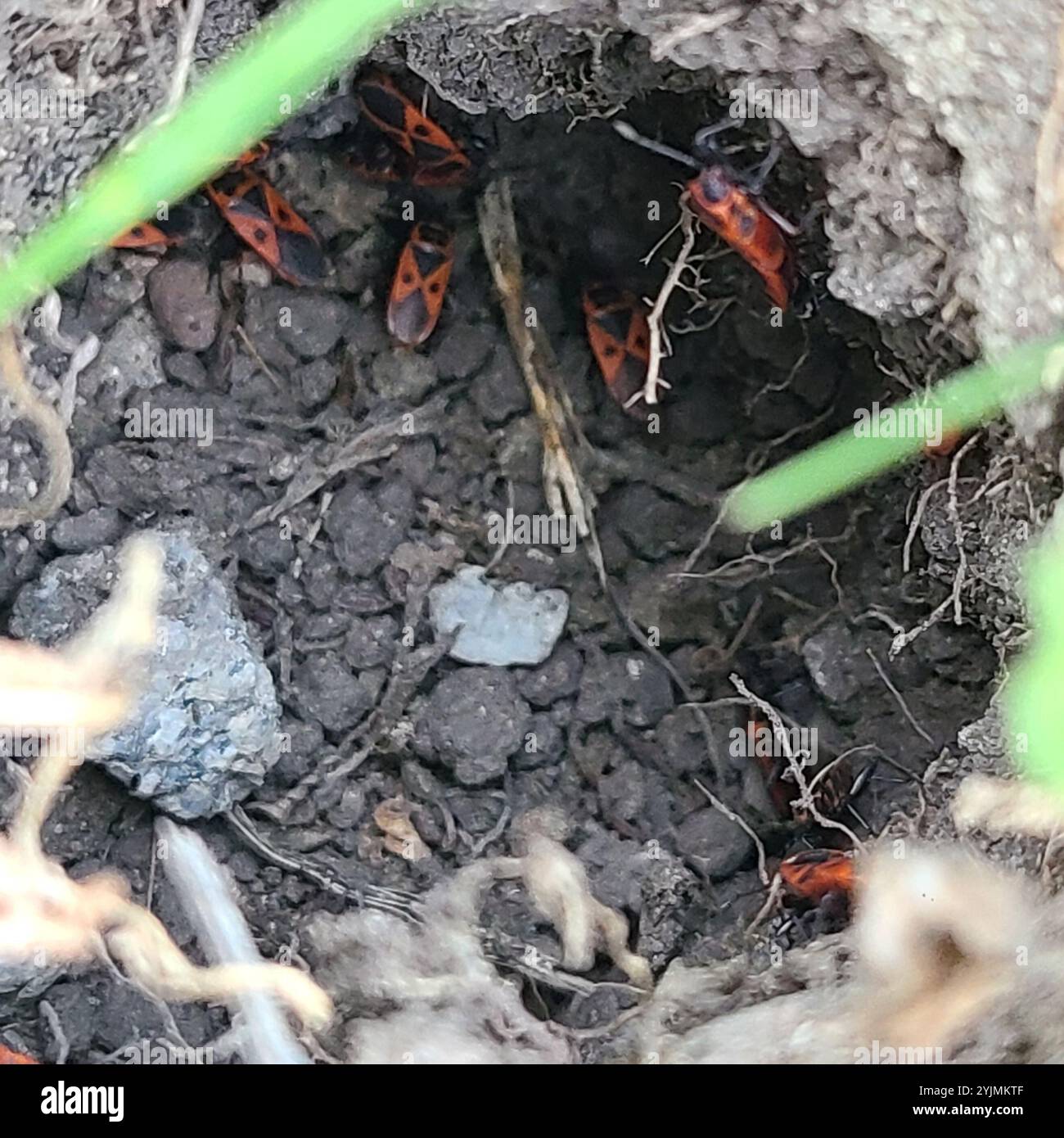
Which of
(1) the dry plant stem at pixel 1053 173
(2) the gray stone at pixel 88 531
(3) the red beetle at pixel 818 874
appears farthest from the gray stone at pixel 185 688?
(1) the dry plant stem at pixel 1053 173

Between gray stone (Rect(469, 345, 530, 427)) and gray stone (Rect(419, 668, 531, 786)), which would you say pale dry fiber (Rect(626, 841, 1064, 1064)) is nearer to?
gray stone (Rect(419, 668, 531, 786))

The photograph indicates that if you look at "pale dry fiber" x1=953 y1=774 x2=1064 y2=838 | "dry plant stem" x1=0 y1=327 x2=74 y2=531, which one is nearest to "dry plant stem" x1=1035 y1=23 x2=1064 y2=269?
"pale dry fiber" x1=953 y1=774 x2=1064 y2=838

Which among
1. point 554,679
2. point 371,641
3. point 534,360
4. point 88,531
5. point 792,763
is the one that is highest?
point 534,360

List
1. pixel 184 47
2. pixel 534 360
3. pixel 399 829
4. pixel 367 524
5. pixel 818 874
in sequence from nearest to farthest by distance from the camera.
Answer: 1. pixel 184 47
2. pixel 818 874
3. pixel 399 829
4. pixel 367 524
5. pixel 534 360

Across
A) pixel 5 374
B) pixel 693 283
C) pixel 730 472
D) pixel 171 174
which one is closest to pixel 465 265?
pixel 693 283

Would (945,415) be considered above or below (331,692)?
above

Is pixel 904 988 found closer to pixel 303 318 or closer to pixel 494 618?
pixel 494 618

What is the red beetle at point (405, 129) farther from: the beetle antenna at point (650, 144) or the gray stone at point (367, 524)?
the gray stone at point (367, 524)

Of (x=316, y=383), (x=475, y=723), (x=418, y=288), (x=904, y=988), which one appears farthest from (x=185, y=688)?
(x=904, y=988)
